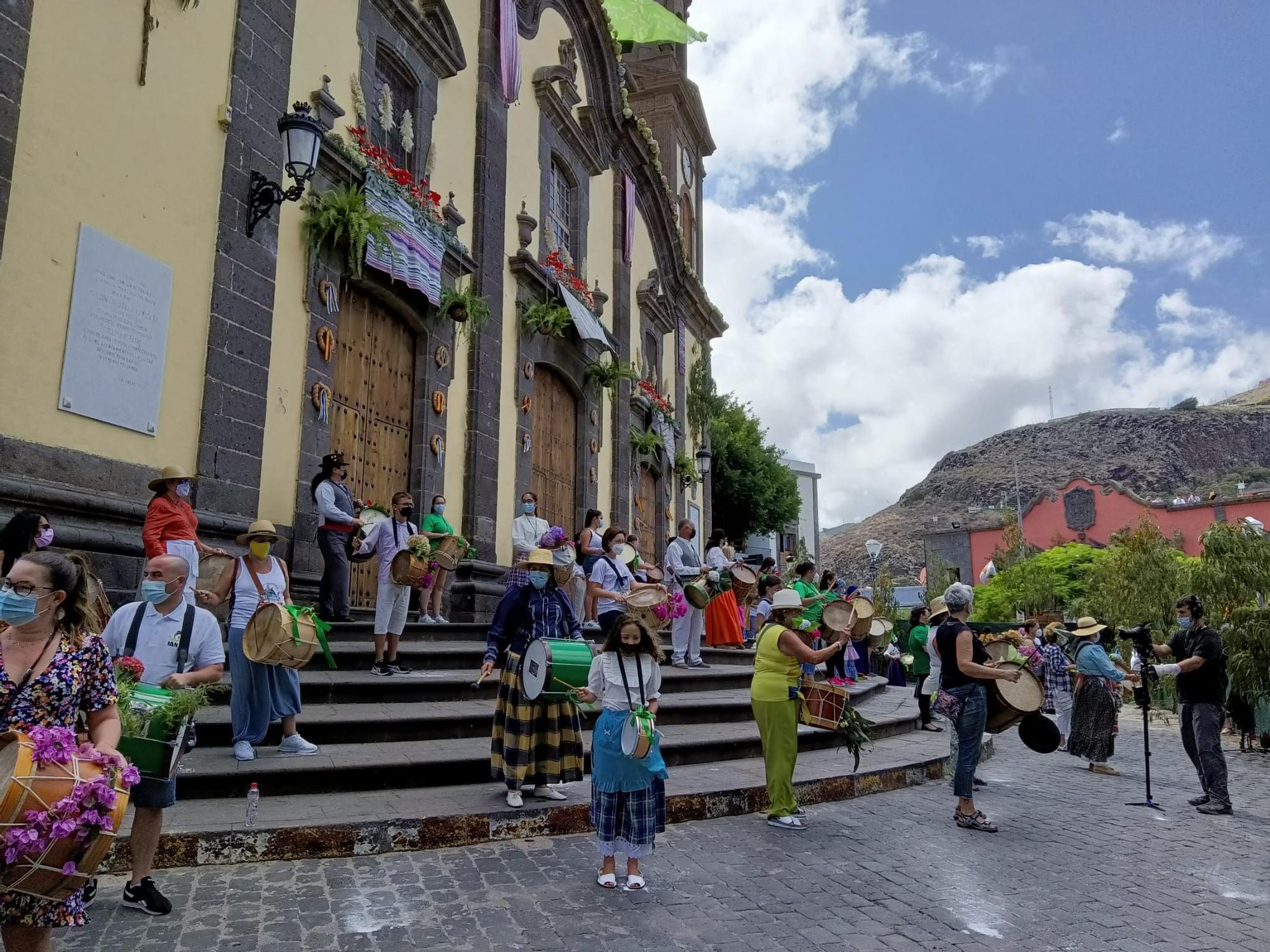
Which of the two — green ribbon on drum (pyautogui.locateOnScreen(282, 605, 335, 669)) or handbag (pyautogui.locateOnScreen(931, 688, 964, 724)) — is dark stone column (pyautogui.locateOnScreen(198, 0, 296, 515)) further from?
handbag (pyautogui.locateOnScreen(931, 688, 964, 724))

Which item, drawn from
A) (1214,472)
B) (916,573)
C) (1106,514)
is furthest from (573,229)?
(1214,472)

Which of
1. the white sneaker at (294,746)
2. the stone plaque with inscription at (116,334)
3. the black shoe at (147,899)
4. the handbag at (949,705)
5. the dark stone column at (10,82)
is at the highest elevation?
the dark stone column at (10,82)

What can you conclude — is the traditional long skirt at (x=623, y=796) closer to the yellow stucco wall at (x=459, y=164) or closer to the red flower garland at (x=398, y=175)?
the yellow stucco wall at (x=459, y=164)

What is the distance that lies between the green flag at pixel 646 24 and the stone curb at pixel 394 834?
2021cm


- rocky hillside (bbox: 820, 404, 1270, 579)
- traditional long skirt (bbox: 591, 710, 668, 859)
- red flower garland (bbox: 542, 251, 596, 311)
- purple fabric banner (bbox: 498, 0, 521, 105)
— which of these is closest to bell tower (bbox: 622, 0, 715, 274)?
red flower garland (bbox: 542, 251, 596, 311)

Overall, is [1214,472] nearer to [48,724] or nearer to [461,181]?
[461,181]

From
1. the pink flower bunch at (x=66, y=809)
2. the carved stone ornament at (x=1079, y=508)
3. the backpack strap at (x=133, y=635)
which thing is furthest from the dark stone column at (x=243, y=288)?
the carved stone ornament at (x=1079, y=508)

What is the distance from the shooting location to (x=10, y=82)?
6.73m

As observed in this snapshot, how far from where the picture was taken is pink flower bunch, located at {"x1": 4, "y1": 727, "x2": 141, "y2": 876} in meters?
2.66

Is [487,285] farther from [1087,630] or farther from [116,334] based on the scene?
[1087,630]

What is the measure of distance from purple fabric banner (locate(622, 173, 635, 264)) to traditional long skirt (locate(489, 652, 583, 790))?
1425 centimetres

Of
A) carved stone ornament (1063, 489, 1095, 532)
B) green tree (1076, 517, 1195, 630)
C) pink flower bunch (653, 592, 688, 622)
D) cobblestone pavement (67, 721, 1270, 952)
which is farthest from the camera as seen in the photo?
carved stone ornament (1063, 489, 1095, 532)

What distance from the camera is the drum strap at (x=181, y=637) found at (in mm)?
4660

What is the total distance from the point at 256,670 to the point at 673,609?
5036 mm
